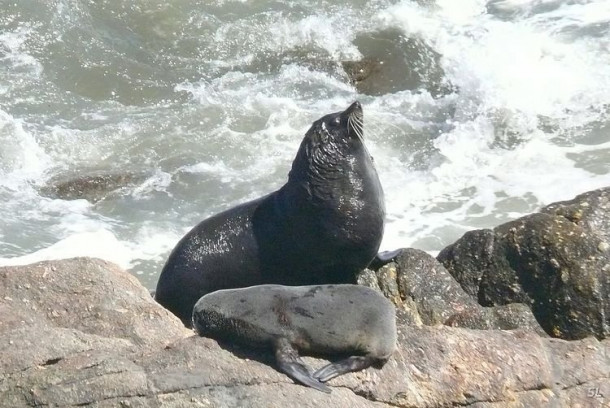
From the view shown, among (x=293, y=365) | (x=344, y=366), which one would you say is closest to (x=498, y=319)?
(x=344, y=366)

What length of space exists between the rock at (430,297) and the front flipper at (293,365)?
1728 millimetres

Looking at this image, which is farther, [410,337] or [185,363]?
[410,337]

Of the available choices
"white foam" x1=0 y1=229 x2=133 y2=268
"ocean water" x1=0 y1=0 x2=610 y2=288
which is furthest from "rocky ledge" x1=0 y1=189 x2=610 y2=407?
"white foam" x1=0 y1=229 x2=133 y2=268

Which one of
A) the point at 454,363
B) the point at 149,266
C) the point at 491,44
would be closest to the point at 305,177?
the point at 454,363

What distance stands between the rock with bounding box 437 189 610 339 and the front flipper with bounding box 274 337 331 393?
253cm

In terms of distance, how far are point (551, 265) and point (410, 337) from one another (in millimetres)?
1862

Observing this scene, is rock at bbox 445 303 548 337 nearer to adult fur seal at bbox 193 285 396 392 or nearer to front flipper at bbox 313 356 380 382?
adult fur seal at bbox 193 285 396 392

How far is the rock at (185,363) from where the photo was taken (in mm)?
4652

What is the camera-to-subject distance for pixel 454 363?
17.7ft

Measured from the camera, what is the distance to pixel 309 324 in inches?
200

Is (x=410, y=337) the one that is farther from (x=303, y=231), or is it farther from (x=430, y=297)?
(x=430, y=297)

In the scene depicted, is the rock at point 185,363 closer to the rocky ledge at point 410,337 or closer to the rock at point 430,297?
the rocky ledge at point 410,337

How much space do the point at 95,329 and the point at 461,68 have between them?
1082cm

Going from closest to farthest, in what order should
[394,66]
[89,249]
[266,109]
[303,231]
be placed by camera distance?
[303,231] < [89,249] < [266,109] < [394,66]
